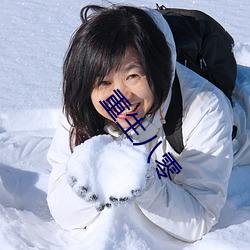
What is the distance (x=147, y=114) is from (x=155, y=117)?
0.10 feet

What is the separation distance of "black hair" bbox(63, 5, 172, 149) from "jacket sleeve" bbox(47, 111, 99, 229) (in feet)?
0.54

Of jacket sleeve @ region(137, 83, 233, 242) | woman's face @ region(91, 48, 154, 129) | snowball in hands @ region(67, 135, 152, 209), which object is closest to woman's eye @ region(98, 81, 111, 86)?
woman's face @ region(91, 48, 154, 129)

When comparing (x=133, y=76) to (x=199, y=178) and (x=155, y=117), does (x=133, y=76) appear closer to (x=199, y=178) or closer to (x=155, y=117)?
(x=155, y=117)

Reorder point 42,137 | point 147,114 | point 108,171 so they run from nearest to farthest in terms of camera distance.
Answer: point 108,171 < point 147,114 < point 42,137

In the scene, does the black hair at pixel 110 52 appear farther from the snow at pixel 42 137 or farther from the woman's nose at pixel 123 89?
the snow at pixel 42 137

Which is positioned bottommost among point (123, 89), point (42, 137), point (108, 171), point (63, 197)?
point (42, 137)

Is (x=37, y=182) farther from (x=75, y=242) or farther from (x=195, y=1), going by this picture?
(x=195, y=1)

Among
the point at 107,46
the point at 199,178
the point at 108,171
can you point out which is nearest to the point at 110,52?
the point at 107,46

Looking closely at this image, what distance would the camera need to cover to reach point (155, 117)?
1.66 metres

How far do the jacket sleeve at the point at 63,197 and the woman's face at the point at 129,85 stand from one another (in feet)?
0.75

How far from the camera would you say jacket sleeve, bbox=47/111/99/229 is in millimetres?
1695

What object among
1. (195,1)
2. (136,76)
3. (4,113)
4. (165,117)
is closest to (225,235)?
(165,117)

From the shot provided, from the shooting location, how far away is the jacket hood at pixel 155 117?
1.62 m

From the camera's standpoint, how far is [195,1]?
3.43 meters
